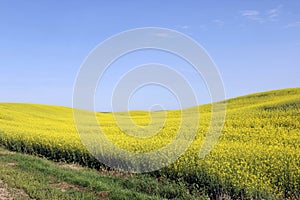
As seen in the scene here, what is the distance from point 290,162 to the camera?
10477 mm

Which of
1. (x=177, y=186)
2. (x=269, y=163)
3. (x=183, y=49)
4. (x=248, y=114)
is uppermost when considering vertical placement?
(x=183, y=49)

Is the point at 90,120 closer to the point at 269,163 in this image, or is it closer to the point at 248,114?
the point at 248,114

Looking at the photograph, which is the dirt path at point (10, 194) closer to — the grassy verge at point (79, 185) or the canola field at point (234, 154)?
the grassy verge at point (79, 185)

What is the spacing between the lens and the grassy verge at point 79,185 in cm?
986

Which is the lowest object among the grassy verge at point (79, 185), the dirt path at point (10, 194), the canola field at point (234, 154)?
the dirt path at point (10, 194)

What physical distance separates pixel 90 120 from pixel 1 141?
10.1 metres

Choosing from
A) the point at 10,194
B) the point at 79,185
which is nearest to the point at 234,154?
the point at 79,185

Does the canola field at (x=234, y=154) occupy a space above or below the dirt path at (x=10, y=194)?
above

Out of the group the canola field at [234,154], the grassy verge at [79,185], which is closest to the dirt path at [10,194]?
the grassy verge at [79,185]

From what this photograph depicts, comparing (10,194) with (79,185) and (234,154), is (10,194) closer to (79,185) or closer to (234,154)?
(79,185)

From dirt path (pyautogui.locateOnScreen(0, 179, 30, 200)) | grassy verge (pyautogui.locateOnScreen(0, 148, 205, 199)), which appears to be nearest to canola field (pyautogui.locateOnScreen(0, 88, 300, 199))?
grassy verge (pyautogui.locateOnScreen(0, 148, 205, 199))

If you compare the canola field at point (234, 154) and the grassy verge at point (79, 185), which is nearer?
the canola field at point (234, 154)

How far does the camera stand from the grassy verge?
986 cm

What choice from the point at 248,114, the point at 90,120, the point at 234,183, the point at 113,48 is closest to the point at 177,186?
the point at 234,183
